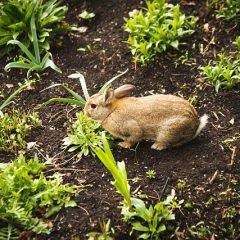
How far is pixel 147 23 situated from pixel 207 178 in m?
2.68

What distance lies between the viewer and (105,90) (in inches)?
230

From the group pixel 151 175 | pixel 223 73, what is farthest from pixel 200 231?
pixel 223 73

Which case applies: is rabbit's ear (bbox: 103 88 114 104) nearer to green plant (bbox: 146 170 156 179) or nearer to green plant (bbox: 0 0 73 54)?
green plant (bbox: 146 170 156 179)

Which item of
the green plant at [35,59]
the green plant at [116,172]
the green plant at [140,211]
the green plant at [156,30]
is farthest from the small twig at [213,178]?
the green plant at [35,59]

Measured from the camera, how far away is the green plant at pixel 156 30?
692cm

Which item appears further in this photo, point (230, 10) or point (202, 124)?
point (230, 10)

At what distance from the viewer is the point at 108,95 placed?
5.82 m

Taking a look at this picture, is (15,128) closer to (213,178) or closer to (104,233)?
(104,233)

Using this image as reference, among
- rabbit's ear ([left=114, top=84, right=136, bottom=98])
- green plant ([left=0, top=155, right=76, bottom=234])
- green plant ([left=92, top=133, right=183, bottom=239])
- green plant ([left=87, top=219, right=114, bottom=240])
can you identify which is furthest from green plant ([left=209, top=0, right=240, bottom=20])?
green plant ([left=87, top=219, right=114, bottom=240])

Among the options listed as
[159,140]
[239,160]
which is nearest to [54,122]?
[159,140]

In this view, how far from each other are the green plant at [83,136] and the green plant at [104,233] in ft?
3.74

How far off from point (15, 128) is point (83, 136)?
3.14 feet

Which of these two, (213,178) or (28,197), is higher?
(28,197)

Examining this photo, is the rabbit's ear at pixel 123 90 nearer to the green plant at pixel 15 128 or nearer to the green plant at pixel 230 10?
the green plant at pixel 15 128
